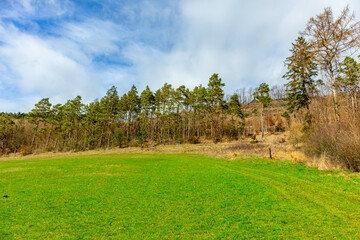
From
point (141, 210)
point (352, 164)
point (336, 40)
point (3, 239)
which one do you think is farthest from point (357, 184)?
point (3, 239)

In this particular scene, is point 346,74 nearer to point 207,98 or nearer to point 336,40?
point 336,40

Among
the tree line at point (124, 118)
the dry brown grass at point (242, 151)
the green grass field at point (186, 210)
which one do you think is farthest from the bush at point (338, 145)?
the tree line at point (124, 118)

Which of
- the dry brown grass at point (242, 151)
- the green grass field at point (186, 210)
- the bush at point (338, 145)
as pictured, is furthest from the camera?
the dry brown grass at point (242, 151)

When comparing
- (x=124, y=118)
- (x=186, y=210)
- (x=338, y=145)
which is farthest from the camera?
(x=124, y=118)

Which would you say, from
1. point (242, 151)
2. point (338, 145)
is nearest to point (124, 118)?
point (242, 151)

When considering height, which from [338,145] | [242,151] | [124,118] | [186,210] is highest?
[124,118]

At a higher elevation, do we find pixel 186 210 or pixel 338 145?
pixel 338 145

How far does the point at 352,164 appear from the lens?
26.9ft

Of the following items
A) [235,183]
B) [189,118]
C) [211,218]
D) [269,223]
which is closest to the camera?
[269,223]

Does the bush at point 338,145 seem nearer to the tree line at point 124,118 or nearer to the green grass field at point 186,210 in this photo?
the green grass field at point 186,210

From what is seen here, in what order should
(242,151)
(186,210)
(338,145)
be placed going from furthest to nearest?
(242,151) < (338,145) < (186,210)

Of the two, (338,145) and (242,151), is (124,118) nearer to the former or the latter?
(242,151)

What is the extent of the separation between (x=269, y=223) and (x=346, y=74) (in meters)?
12.1

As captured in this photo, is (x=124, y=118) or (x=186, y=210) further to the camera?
(x=124, y=118)
